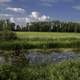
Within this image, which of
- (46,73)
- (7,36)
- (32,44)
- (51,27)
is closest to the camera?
(46,73)

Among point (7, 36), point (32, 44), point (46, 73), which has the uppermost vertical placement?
point (46, 73)

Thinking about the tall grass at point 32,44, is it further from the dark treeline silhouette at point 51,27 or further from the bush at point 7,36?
the dark treeline silhouette at point 51,27

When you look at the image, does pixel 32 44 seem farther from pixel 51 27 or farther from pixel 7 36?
pixel 51 27

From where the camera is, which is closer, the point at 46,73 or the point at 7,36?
the point at 46,73

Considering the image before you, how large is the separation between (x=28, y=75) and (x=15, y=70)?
0.51m

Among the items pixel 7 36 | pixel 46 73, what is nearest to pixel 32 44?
pixel 7 36

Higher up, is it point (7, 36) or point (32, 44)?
point (7, 36)

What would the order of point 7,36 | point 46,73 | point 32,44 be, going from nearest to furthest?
point 46,73, point 32,44, point 7,36

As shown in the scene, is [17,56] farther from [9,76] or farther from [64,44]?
[64,44]

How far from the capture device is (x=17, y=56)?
1566 cm

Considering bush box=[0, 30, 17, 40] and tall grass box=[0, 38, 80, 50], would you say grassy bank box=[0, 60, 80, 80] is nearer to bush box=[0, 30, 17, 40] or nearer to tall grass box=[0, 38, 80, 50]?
tall grass box=[0, 38, 80, 50]

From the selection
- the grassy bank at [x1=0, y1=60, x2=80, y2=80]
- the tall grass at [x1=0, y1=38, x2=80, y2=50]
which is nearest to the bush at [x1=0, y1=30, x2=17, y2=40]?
the tall grass at [x1=0, y1=38, x2=80, y2=50]

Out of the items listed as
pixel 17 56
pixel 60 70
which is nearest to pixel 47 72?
pixel 60 70

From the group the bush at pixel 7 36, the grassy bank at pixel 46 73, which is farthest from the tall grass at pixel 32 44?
the grassy bank at pixel 46 73
